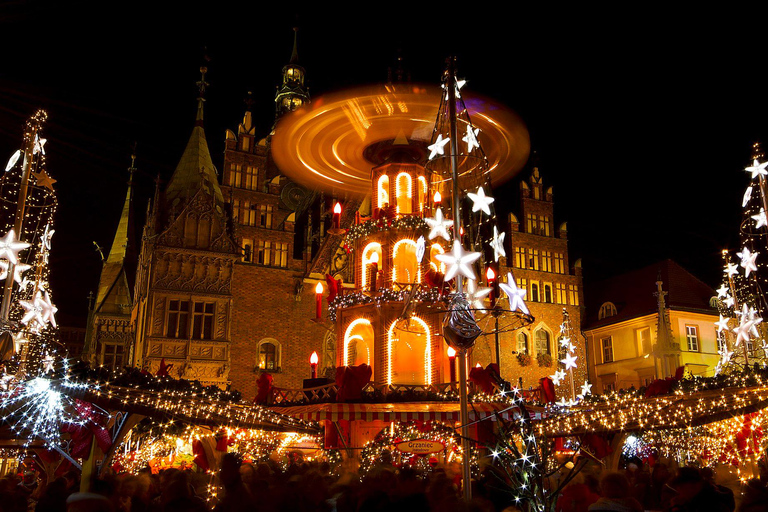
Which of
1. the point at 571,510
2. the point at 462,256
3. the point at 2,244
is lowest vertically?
the point at 571,510

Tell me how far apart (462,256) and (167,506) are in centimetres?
536

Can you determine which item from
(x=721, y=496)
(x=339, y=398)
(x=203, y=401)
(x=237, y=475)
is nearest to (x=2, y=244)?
(x=203, y=401)

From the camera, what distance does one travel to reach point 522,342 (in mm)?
33812

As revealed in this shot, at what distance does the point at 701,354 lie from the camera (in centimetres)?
3338

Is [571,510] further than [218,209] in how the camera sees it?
No

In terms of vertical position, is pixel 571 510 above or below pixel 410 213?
below

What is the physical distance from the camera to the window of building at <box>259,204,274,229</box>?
101ft

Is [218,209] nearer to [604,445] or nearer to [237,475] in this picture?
[604,445]

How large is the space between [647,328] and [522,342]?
20.1 ft

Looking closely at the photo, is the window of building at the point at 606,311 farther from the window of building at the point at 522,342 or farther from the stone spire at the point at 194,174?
the stone spire at the point at 194,174

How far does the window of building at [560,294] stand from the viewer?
3519cm

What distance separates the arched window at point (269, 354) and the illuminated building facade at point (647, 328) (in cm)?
1644

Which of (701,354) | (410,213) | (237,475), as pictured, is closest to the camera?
(237,475)

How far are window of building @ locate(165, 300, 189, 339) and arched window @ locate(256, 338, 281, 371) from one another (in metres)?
3.34
